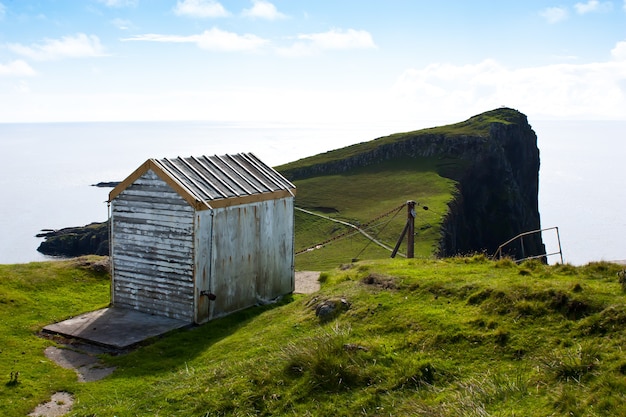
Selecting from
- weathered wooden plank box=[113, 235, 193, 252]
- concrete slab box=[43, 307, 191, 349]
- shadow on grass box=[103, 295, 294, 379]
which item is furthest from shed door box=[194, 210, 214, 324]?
concrete slab box=[43, 307, 191, 349]

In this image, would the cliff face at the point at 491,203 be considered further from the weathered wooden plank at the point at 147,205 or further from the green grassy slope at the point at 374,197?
the weathered wooden plank at the point at 147,205

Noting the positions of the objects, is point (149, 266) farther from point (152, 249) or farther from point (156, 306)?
point (156, 306)

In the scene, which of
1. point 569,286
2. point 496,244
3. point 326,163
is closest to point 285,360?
point 569,286

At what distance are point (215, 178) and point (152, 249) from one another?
10.1 feet

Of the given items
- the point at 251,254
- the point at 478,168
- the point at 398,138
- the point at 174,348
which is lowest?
the point at 174,348

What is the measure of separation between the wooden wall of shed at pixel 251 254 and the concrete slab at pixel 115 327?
1.69m

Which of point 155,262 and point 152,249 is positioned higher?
point 152,249

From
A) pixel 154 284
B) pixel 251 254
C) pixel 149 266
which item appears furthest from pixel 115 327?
pixel 251 254

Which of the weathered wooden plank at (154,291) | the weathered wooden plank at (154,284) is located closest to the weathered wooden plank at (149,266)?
the weathered wooden plank at (154,284)

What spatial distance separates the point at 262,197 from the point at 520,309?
1000 cm

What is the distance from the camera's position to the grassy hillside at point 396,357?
1020cm

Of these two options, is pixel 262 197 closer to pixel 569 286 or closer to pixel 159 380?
pixel 159 380

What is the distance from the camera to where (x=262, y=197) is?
20.6 m

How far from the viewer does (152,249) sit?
19.1m
